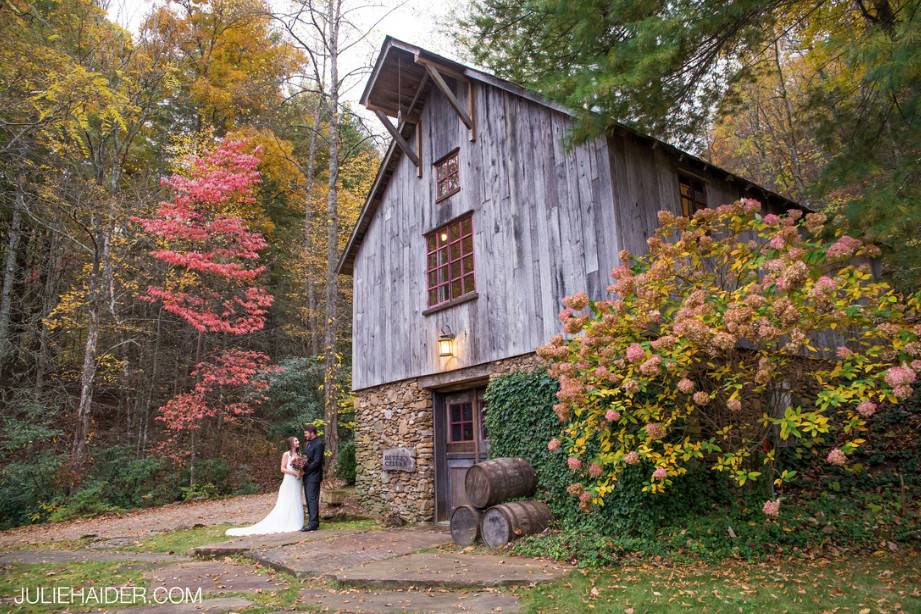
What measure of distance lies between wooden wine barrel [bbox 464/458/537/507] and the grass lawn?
5.71 feet

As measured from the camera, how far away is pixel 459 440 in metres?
9.43

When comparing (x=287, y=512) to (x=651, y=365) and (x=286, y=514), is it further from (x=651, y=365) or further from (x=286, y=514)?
(x=651, y=365)

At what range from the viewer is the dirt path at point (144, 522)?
9.89m

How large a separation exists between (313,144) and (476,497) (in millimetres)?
14951

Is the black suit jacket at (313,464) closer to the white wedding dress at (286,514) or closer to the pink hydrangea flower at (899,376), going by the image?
the white wedding dress at (286,514)

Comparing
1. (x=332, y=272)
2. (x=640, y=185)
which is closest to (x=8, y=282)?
(x=332, y=272)

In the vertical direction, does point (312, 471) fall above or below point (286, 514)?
above

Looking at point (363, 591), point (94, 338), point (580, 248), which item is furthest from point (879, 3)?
point (94, 338)

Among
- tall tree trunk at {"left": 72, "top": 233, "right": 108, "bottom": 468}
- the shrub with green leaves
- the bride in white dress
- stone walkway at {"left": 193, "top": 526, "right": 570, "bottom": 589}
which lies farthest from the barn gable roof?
tall tree trunk at {"left": 72, "top": 233, "right": 108, "bottom": 468}

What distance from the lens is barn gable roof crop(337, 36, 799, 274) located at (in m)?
9.16

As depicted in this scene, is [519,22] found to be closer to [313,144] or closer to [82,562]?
[82,562]

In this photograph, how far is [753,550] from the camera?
5613mm

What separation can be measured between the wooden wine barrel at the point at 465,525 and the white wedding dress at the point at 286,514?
3.25 metres

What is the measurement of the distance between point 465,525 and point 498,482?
2.42 feet
